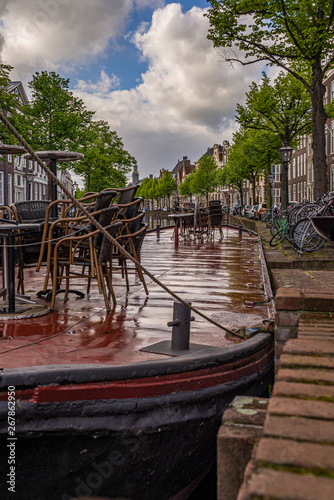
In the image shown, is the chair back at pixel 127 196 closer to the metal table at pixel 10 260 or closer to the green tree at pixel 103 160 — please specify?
the metal table at pixel 10 260

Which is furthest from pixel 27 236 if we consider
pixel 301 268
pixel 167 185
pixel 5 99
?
pixel 167 185

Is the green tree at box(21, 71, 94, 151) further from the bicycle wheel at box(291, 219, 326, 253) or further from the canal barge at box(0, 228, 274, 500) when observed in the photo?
the canal barge at box(0, 228, 274, 500)

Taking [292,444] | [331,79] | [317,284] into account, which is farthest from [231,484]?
[331,79]

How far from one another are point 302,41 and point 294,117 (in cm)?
1341

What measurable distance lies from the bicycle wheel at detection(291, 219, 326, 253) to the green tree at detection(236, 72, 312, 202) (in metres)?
15.8

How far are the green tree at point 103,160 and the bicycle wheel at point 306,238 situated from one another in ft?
66.7

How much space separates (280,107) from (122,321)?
83.6ft

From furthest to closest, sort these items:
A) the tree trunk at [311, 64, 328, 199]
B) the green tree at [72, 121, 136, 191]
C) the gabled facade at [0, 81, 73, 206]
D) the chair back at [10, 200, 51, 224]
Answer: the gabled facade at [0, 81, 73, 206]
the green tree at [72, 121, 136, 191]
the tree trunk at [311, 64, 328, 199]
the chair back at [10, 200, 51, 224]

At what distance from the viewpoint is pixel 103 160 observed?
119 feet

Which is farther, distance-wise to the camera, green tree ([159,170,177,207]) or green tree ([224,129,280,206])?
green tree ([159,170,177,207])

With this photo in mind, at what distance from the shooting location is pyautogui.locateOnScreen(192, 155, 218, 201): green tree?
191ft

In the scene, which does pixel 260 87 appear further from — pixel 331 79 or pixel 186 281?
pixel 186 281

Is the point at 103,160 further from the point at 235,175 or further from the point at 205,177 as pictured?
the point at 205,177

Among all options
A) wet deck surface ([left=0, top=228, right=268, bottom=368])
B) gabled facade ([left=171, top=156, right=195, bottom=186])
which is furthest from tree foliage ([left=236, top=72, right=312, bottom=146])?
gabled facade ([left=171, top=156, right=195, bottom=186])
